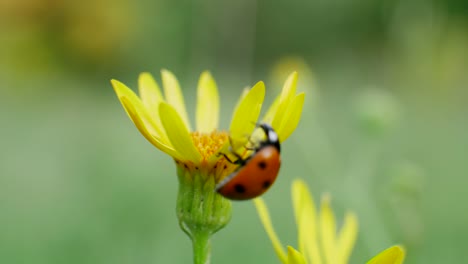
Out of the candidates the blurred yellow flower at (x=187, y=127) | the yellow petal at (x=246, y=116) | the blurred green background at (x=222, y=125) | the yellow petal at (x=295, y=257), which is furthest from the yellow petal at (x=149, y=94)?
the blurred green background at (x=222, y=125)

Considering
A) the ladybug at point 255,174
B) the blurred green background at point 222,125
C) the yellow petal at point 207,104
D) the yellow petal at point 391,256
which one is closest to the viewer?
the yellow petal at point 391,256

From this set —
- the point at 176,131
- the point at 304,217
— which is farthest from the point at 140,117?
the point at 304,217

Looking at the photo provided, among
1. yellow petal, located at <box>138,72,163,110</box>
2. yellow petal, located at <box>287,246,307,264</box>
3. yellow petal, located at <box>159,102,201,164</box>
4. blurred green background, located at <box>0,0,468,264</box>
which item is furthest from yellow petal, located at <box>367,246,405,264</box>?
blurred green background, located at <box>0,0,468,264</box>

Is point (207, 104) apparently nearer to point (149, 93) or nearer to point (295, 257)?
point (149, 93)

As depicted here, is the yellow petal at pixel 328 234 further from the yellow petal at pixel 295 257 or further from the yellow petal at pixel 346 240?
the yellow petal at pixel 295 257

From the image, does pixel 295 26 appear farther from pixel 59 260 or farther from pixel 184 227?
pixel 184 227

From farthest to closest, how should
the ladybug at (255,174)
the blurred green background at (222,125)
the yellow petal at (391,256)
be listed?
the blurred green background at (222,125)
the ladybug at (255,174)
the yellow petal at (391,256)

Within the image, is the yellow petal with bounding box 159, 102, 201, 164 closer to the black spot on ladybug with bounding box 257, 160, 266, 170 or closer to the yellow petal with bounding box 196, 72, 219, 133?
Answer: the black spot on ladybug with bounding box 257, 160, 266, 170
